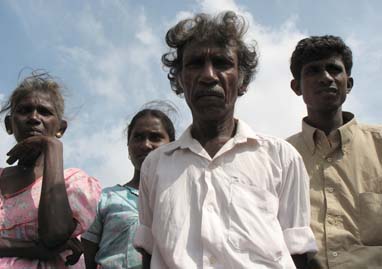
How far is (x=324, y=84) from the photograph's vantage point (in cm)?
337

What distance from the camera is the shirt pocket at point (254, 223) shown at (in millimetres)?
2219

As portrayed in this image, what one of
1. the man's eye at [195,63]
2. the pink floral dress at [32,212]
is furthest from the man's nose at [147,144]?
the man's eye at [195,63]

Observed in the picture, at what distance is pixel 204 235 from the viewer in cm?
224

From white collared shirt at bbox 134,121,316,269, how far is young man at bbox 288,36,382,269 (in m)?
0.50

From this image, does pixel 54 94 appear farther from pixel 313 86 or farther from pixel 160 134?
pixel 313 86

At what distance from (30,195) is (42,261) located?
0.44m

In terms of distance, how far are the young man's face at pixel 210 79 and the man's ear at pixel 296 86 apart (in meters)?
0.98

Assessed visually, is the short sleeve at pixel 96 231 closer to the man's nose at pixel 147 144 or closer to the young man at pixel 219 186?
the man's nose at pixel 147 144

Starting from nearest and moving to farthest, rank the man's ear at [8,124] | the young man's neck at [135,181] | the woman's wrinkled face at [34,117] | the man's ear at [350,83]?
the woman's wrinkled face at [34,117], the man's ear at [350,83], the man's ear at [8,124], the young man's neck at [135,181]

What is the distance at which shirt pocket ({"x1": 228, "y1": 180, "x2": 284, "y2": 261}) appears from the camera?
2.22 metres

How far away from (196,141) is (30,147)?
1225mm

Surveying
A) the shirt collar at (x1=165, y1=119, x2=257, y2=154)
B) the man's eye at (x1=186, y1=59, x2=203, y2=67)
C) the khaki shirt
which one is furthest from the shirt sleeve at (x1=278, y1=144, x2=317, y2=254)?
the man's eye at (x1=186, y1=59, x2=203, y2=67)

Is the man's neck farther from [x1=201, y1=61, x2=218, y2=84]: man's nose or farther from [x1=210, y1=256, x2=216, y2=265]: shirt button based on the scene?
[x1=210, y1=256, x2=216, y2=265]: shirt button

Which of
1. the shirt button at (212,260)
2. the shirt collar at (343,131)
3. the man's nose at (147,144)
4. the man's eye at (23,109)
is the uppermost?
the man's eye at (23,109)
